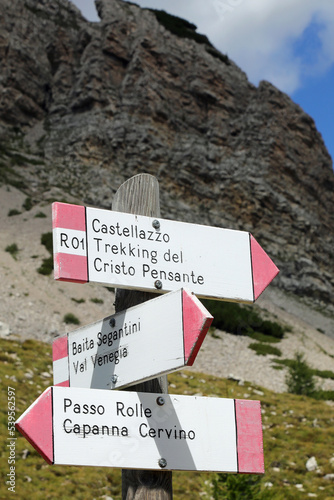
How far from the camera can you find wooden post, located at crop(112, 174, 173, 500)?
3.65 meters

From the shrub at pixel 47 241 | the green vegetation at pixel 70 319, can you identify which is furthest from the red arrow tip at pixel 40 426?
the shrub at pixel 47 241

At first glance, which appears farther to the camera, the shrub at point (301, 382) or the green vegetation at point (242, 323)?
the green vegetation at point (242, 323)

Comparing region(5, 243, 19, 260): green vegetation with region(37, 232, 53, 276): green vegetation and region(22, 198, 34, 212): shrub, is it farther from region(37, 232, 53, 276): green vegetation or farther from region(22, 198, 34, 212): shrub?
region(22, 198, 34, 212): shrub

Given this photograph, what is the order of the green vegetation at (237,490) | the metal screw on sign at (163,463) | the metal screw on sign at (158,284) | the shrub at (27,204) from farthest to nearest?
the shrub at (27,204), the green vegetation at (237,490), the metal screw on sign at (158,284), the metal screw on sign at (163,463)

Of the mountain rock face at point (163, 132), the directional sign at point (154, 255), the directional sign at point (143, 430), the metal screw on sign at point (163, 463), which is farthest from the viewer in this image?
the mountain rock face at point (163, 132)

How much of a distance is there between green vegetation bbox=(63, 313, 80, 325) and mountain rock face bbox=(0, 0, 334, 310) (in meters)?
20.6

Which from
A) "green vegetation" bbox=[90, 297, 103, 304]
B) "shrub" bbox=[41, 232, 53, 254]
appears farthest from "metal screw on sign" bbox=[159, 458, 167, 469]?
"shrub" bbox=[41, 232, 53, 254]

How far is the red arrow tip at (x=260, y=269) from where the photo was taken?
14.1ft

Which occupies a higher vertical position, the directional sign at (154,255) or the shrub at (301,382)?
the shrub at (301,382)

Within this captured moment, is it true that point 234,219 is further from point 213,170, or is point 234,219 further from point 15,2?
point 15,2

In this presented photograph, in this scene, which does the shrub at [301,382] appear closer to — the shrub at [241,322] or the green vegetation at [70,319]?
the shrub at [241,322]

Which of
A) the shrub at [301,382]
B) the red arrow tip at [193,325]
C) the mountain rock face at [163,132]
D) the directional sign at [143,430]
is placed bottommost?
the directional sign at [143,430]

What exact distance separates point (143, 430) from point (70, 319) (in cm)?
2592

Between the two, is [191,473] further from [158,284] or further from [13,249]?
[13,249]
